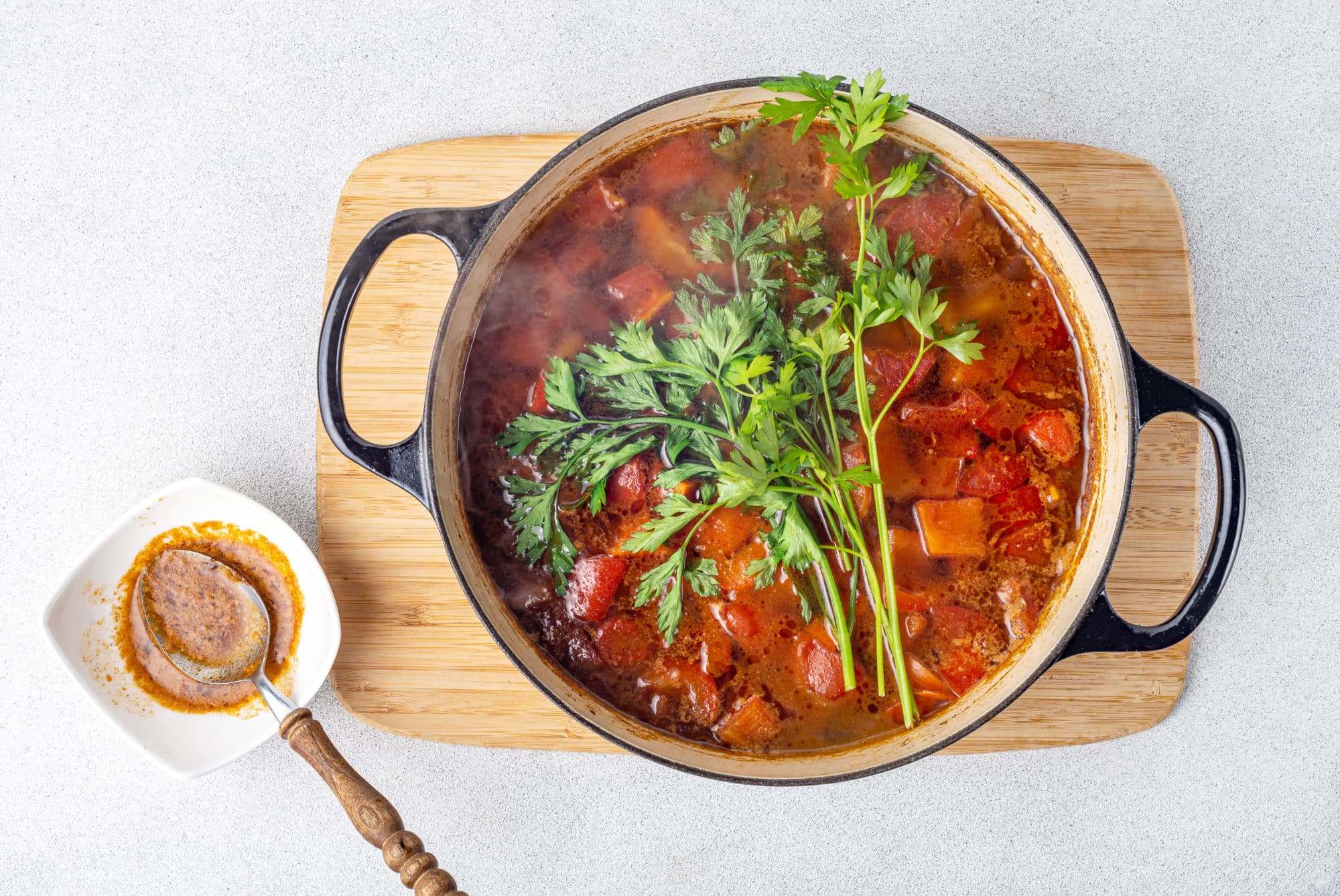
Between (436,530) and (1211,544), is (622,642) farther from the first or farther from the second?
(1211,544)

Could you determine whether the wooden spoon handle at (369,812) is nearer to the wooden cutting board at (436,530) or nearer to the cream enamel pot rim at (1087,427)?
the wooden cutting board at (436,530)

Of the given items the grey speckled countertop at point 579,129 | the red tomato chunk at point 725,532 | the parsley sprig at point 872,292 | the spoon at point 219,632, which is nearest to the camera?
the parsley sprig at point 872,292

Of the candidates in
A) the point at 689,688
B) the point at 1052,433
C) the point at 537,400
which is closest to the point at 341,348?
the point at 537,400

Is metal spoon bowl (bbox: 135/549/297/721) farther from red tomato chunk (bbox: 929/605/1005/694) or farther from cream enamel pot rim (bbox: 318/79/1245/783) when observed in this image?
red tomato chunk (bbox: 929/605/1005/694)

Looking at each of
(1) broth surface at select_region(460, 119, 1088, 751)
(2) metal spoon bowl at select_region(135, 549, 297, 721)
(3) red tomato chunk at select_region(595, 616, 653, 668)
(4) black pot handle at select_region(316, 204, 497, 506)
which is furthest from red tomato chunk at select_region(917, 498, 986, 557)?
(2) metal spoon bowl at select_region(135, 549, 297, 721)

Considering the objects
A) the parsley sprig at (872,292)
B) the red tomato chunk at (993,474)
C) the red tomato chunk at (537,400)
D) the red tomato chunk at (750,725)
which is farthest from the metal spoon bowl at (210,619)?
the red tomato chunk at (993,474)

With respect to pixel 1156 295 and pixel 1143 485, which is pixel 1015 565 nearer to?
pixel 1143 485

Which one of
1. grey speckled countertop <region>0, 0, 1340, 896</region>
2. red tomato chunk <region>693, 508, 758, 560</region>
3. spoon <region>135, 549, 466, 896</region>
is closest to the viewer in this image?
red tomato chunk <region>693, 508, 758, 560</region>

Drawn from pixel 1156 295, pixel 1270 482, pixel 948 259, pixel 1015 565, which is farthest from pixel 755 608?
pixel 1270 482
